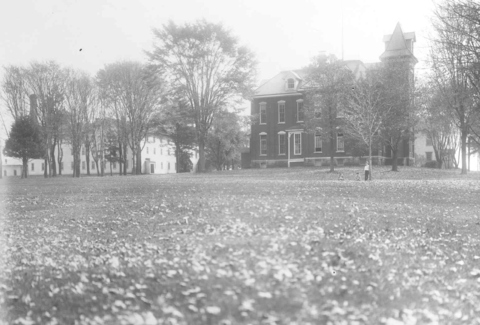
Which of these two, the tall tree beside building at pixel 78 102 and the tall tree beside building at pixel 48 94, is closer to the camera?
the tall tree beside building at pixel 48 94

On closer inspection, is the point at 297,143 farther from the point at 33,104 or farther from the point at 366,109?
the point at 33,104

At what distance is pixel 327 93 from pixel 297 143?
1503cm

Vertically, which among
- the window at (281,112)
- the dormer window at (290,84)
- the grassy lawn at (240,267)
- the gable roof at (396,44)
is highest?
the gable roof at (396,44)

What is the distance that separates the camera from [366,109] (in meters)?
34.2

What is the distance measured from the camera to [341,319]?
17.7 ft

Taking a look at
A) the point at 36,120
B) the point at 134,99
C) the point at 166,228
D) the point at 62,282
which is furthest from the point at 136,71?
the point at 36,120

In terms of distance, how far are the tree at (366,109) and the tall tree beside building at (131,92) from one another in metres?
15.3

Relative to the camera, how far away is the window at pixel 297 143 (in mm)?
50062

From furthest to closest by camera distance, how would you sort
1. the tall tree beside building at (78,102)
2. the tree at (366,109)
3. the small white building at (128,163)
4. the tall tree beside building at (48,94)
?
the small white building at (128,163) → the tree at (366,109) → the tall tree beside building at (78,102) → the tall tree beside building at (48,94)

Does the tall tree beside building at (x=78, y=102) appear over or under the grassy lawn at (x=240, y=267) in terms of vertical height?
over

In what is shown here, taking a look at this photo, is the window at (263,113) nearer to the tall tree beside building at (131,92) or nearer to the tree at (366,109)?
the tree at (366,109)

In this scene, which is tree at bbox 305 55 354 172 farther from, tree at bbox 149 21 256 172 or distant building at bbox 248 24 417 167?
tree at bbox 149 21 256 172

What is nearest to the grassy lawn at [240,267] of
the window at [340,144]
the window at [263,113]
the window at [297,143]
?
the window at [340,144]

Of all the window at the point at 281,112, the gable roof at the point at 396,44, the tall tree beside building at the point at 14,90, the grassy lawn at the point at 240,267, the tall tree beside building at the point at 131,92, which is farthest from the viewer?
the window at the point at 281,112
